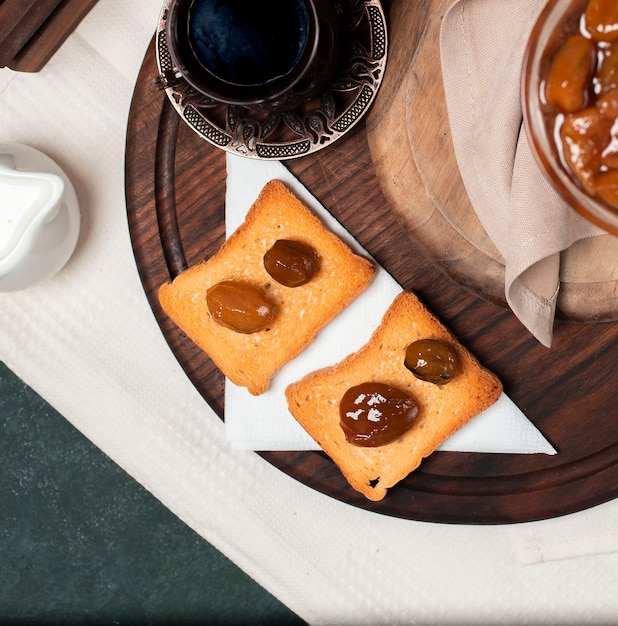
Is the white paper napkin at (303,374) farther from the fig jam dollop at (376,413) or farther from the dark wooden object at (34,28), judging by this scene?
the dark wooden object at (34,28)

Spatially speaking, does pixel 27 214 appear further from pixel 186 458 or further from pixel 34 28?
pixel 186 458

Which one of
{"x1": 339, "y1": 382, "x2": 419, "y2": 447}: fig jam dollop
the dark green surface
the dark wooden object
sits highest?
the dark wooden object

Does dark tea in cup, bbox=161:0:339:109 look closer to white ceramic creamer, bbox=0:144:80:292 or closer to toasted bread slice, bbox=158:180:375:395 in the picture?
toasted bread slice, bbox=158:180:375:395

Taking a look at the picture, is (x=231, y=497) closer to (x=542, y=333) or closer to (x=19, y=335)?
(x=19, y=335)

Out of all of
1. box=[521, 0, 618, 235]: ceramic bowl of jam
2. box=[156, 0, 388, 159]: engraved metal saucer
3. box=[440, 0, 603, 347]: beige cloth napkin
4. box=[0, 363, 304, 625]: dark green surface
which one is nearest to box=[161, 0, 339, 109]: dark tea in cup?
box=[156, 0, 388, 159]: engraved metal saucer

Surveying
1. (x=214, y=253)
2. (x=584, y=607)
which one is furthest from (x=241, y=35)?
(x=584, y=607)

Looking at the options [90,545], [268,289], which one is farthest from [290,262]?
[90,545]
